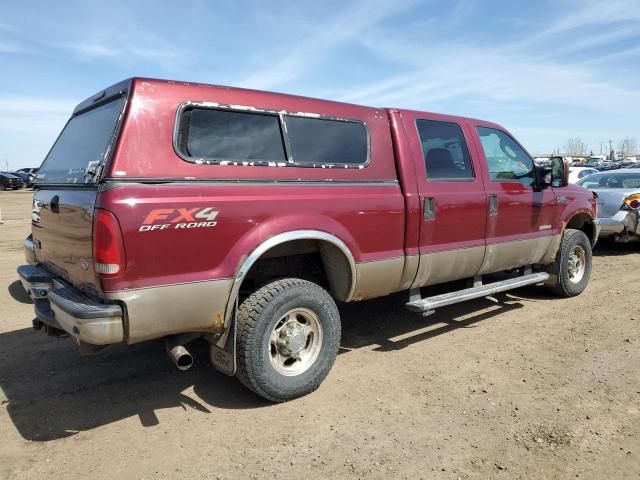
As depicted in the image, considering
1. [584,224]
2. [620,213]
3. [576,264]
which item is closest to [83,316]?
[576,264]

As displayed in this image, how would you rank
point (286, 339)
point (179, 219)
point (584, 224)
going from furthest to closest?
point (584, 224), point (286, 339), point (179, 219)

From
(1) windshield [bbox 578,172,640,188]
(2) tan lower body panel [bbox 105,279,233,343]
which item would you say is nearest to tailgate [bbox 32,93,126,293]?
(2) tan lower body panel [bbox 105,279,233,343]

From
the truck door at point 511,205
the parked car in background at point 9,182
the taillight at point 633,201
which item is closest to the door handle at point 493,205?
the truck door at point 511,205

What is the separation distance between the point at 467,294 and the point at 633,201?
6.23m

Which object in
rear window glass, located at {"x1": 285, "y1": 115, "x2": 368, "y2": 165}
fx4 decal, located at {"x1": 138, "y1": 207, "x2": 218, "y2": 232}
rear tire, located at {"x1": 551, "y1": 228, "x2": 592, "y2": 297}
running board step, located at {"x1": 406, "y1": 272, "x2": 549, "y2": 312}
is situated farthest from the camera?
rear tire, located at {"x1": 551, "y1": 228, "x2": 592, "y2": 297}

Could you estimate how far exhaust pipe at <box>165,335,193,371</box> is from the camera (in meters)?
3.17

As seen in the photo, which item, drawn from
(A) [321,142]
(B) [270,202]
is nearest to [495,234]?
(A) [321,142]

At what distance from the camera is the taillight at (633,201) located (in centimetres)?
912

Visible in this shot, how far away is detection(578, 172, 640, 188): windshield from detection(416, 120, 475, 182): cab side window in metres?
6.91

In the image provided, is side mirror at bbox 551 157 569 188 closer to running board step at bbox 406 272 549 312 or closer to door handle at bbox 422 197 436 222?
running board step at bbox 406 272 549 312

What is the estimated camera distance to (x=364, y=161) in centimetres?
411

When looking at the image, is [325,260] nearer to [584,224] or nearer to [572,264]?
[572,264]

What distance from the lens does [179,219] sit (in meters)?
2.99

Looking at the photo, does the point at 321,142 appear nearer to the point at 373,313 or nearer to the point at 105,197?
the point at 105,197
